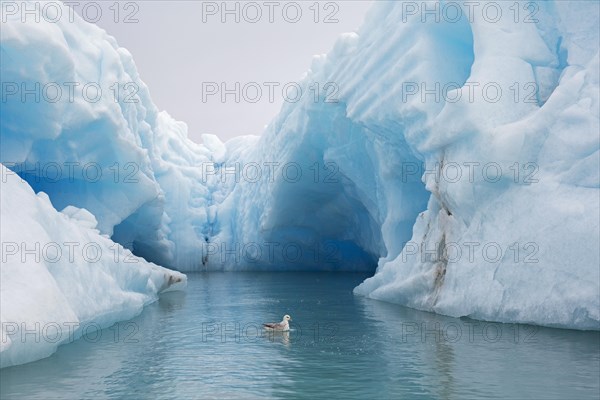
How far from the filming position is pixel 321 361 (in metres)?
8.74

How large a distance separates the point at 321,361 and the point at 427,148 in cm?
766

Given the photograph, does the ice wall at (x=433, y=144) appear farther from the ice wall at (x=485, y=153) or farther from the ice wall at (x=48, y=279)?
the ice wall at (x=48, y=279)

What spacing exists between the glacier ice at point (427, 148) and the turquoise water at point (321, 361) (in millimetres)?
1171

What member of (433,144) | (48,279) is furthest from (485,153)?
(48,279)

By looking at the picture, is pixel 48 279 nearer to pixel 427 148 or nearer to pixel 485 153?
pixel 485 153

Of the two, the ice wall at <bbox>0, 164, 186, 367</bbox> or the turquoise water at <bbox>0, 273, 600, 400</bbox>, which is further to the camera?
the ice wall at <bbox>0, 164, 186, 367</bbox>

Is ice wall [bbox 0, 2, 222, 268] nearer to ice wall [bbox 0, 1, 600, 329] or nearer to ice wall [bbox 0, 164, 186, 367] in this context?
ice wall [bbox 0, 1, 600, 329]

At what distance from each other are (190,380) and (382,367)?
257 cm

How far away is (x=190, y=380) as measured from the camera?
25.1 feet

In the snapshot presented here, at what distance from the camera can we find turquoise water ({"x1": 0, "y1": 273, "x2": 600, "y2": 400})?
7.06m

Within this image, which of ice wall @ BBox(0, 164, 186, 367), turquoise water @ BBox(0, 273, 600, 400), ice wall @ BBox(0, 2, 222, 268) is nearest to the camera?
turquoise water @ BBox(0, 273, 600, 400)

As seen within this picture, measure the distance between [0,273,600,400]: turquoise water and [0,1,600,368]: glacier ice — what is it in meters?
1.17

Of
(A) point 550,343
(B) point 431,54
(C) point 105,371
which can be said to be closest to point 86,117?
(B) point 431,54

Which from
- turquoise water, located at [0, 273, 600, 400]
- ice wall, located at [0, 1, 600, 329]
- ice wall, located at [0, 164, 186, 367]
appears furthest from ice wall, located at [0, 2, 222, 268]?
turquoise water, located at [0, 273, 600, 400]
